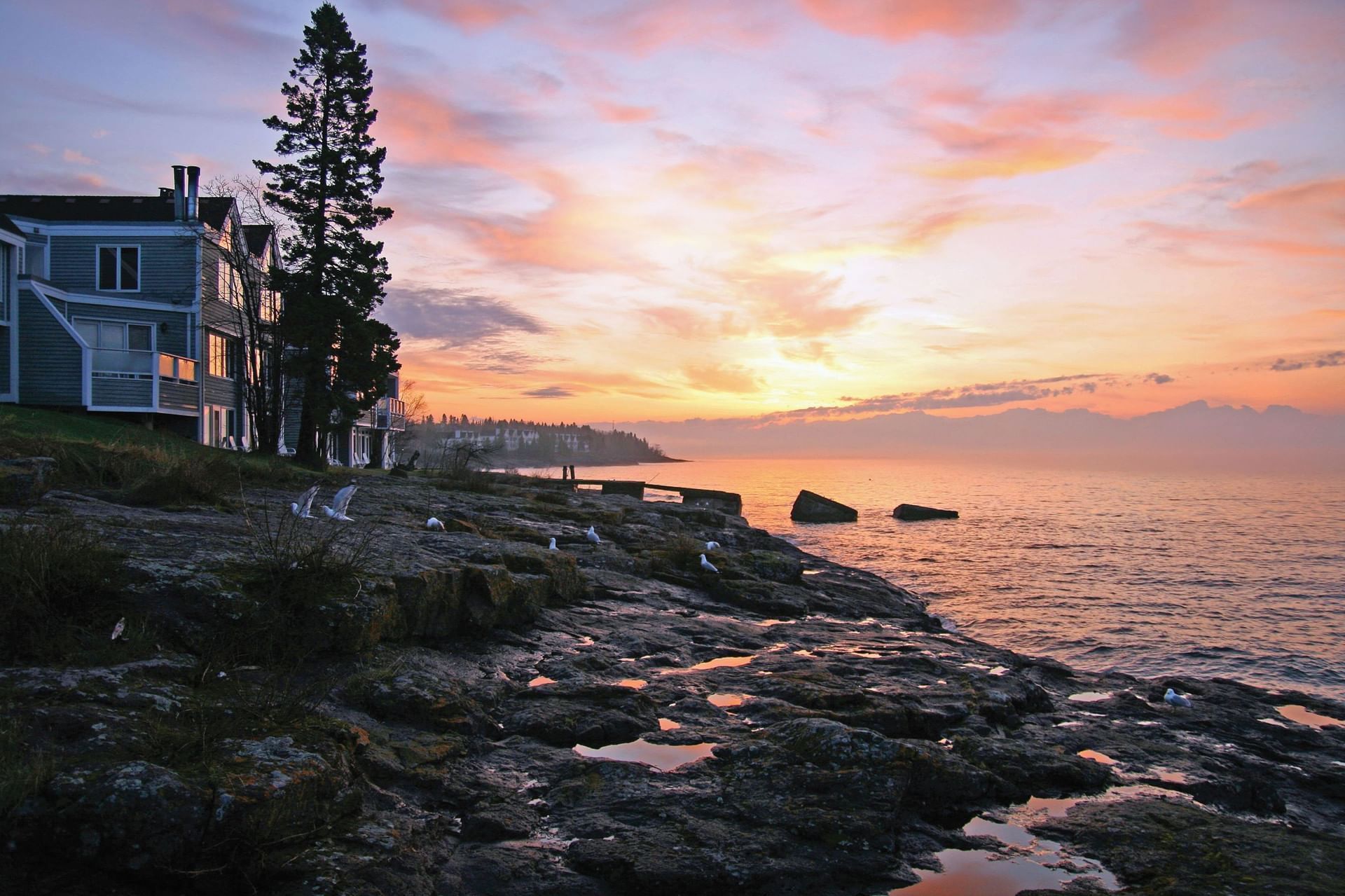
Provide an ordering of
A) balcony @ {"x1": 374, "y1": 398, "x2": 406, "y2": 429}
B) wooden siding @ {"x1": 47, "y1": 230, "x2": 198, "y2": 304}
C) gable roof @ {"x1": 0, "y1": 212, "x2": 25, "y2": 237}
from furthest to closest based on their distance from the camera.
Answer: balcony @ {"x1": 374, "y1": 398, "x2": 406, "y2": 429}, wooden siding @ {"x1": 47, "y1": 230, "x2": 198, "y2": 304}, gable roof @ {"x1": 0, "y1": 212, "x2": 25, "y2": 237}

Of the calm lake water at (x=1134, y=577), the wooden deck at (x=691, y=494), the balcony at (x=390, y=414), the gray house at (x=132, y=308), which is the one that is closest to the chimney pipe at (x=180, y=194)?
the gray house at (x=132, y=308)

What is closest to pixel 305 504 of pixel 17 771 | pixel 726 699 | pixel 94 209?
pixel 726 699

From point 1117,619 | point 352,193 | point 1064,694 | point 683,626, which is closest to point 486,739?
point 683,626

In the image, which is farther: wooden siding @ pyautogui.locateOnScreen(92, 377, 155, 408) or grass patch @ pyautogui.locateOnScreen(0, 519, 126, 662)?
wooden siding @ pyautogui.locateOnScreen(92, 377, 155, 408)

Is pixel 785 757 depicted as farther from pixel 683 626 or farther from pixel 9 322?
pixel 9 322

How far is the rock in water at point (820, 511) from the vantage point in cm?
5238

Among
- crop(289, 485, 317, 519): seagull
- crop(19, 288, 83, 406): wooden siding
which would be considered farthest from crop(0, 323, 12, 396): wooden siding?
crop(289, 485, 317, 519): seagull

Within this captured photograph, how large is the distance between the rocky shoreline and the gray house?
22192 mm

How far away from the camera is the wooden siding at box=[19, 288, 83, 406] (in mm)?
28422

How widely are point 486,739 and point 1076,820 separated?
480 cm

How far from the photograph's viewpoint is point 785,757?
643 centimetres

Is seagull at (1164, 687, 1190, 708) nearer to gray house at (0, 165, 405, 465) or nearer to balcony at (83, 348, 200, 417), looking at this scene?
gray house at (0, 165, 405, 465)

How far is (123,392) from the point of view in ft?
95.9

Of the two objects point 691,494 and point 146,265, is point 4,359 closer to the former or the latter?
point 146,265
